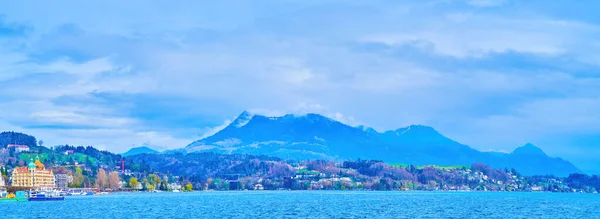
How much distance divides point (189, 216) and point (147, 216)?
22.4 ft

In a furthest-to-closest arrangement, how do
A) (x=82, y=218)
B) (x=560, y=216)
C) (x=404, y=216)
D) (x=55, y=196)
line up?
(x=55, y=196) < (x=560, y=216) < (x=404, y=216) < (x=82, y=218)

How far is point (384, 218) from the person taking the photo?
11825cm

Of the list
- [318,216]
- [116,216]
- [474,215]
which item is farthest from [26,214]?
[474,215]

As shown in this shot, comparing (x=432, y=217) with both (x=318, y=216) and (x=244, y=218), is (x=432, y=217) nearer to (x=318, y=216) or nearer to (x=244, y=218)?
(x=318, y=216)

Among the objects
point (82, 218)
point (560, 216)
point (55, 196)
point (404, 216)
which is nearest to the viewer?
point (82, 218)

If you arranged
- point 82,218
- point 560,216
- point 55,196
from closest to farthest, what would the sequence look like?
point 82,218 → point 560,216 → point 55,196

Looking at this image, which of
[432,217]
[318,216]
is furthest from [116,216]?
[432,217]

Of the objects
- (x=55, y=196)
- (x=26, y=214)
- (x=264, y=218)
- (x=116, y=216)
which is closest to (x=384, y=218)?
(x=264, y=218)

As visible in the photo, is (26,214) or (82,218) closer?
(82,218)

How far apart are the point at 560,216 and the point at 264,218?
51.6m

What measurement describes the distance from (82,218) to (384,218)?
141ft

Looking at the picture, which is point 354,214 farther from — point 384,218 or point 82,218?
point 82,218

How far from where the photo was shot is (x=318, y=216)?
121562 millimetres

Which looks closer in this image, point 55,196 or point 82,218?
point 82,218
